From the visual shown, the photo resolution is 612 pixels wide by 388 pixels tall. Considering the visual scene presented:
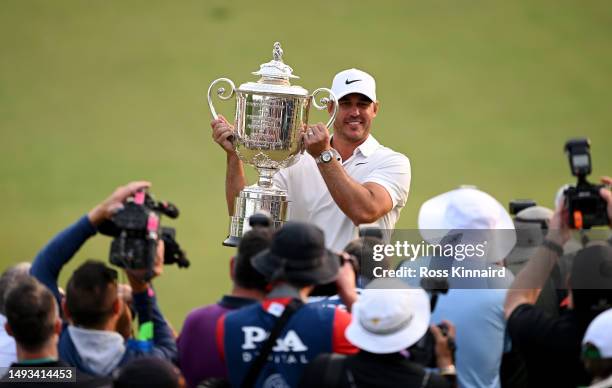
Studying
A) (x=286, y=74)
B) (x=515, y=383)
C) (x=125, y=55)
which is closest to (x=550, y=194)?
(x=125, y=55)

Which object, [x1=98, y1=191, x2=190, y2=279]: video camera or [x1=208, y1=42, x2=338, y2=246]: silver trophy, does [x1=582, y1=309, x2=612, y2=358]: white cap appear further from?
[x1=208, y1=42, x2=338, y2=246]: silver trophy

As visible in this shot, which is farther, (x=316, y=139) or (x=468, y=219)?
(x=316, y=139)

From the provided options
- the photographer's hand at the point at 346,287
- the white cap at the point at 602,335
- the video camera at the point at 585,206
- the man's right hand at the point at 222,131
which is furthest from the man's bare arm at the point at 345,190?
the white cap at the point at 602,335

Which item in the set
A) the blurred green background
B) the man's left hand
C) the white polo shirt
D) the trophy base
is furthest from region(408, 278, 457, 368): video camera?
the blurred green background

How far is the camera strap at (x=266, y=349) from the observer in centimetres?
345

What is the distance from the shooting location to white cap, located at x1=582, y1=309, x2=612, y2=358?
10.5ft

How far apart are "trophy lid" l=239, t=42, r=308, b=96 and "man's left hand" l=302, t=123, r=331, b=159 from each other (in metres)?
0.15

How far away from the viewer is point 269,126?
15.6ft

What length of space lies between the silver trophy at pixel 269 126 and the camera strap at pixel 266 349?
1309mm

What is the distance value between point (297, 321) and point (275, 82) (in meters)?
1.55

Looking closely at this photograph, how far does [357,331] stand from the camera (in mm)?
3357

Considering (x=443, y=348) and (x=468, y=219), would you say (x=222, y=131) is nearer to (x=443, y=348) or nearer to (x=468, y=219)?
(x=468, y=219)

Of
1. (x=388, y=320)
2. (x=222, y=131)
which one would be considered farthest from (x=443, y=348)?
(x=222, y=131)

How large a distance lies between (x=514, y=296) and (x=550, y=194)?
8.11 meters
